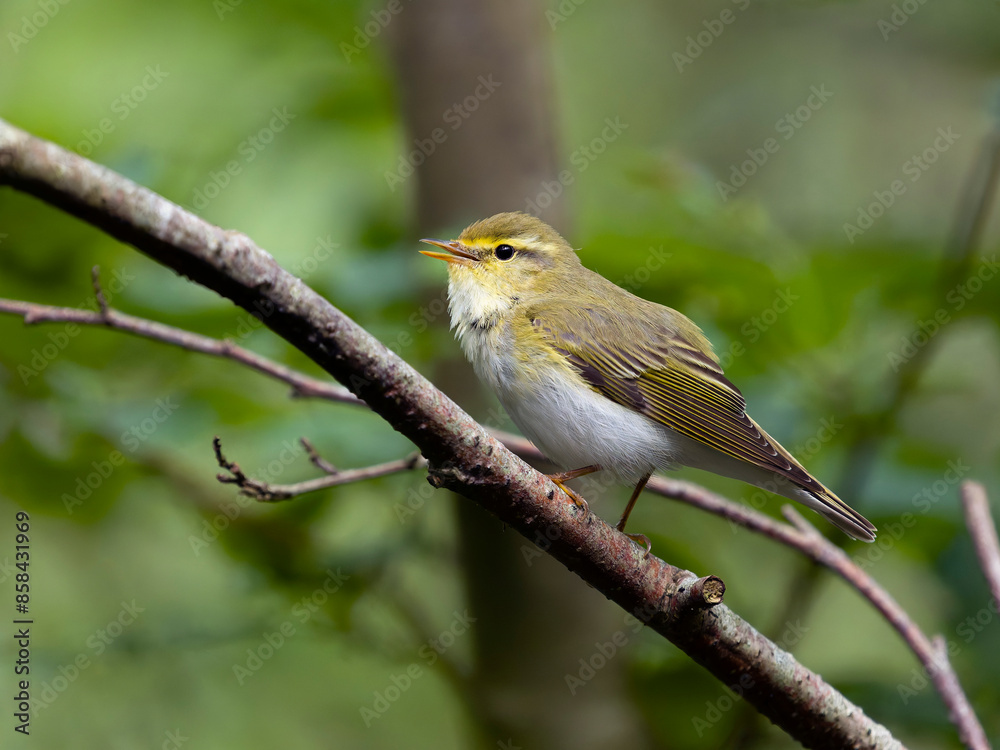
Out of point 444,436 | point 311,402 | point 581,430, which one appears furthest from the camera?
point 311,402

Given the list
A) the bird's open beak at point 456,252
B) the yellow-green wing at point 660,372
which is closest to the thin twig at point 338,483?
the yellow-green wing at point 660,372

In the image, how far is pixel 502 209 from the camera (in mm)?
4820

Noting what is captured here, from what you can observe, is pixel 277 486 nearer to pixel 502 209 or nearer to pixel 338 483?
pixel 338 483

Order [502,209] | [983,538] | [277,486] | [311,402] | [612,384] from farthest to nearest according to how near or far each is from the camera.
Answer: [502,209] < [311,402] < [612,384] < [983,538] < [277,486]

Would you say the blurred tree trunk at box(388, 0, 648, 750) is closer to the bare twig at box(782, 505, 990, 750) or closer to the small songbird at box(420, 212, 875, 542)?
the small songbird at box(420, 212, 875, 542)

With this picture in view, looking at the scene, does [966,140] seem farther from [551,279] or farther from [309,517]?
[309,517]

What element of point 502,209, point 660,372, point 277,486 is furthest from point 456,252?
point 277,486

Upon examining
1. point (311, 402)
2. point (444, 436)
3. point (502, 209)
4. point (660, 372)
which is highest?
point (444, 436)

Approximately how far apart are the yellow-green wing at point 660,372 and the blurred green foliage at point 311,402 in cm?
32

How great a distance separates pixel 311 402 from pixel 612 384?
1451 mm

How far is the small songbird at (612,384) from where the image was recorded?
3.33m

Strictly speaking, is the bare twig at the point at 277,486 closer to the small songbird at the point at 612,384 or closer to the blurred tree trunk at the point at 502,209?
the small songbird at the point at 612,384

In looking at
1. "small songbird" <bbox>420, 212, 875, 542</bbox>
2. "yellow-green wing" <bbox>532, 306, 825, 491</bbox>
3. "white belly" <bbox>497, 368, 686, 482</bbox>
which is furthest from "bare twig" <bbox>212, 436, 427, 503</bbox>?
"yellow-green wing" <bbox>532, 306, 825, 491</bbox>

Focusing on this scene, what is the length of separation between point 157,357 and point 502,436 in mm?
1585
